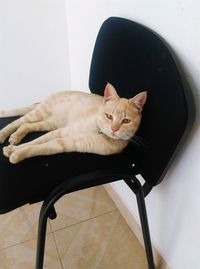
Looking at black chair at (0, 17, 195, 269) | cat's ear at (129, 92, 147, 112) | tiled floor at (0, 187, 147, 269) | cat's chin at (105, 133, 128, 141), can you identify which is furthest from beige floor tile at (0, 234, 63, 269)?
cat's ear at (129, 92, 147, 112)

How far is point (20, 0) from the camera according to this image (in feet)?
4.59

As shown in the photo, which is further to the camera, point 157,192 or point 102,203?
point 102,203

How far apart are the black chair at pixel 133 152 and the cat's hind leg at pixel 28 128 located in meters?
0.11

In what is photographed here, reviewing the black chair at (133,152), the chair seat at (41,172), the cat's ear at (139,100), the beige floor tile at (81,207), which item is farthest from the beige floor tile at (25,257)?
the cat's ear at (139,100)

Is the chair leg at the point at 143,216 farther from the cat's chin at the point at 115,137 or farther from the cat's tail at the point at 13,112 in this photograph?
the cat's tail at the point at 13,112

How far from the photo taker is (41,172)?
71 centimetres

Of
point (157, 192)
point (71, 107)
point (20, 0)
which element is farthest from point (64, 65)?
point (157, 192)

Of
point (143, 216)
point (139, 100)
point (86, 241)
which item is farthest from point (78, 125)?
point (86, 241)

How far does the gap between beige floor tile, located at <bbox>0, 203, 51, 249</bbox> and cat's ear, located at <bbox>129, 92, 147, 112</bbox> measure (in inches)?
30.5

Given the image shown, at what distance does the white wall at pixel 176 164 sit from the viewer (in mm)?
643

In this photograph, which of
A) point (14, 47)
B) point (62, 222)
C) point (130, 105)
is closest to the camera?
point (130, 105)

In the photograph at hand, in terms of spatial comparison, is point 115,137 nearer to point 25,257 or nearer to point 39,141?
point 39,141

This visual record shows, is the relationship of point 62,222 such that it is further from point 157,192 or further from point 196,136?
point 196,136

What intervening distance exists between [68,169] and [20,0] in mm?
1081
